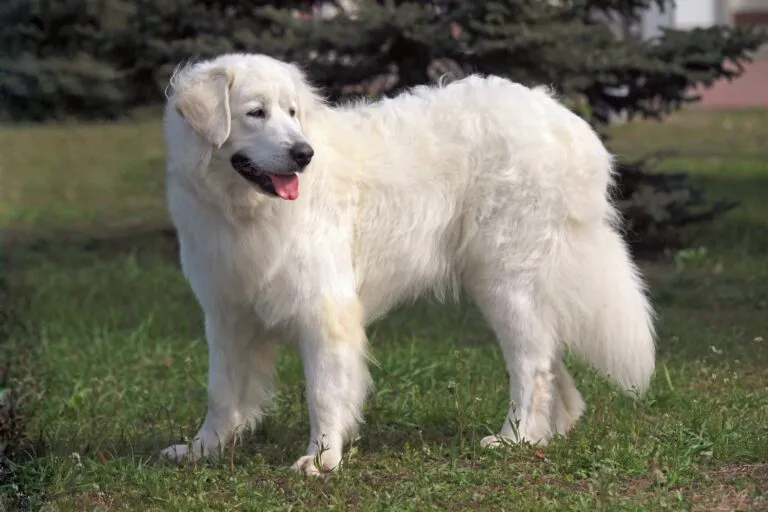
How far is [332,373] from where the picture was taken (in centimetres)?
473

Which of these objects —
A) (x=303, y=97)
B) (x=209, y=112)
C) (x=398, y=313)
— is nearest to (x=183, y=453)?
(x=209, y=112)

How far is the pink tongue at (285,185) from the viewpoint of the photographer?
457 centimetres

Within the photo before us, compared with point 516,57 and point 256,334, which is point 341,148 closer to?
point 256,334

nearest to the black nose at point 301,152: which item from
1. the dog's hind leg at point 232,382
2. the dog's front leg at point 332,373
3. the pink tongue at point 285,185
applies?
the pink tongue at point 285,185

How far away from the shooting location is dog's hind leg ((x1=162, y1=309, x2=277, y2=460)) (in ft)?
16.3

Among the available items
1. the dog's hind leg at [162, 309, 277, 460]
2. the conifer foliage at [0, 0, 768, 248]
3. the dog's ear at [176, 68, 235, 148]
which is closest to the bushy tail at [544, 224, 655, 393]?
the dog's hind leg at [162, 309, 277, 460]

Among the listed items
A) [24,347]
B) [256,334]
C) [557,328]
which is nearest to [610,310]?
[557,328]

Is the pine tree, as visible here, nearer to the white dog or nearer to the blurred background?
the blurred background

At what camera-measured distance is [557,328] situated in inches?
197

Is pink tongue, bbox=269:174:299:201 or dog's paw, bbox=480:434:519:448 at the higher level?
pink tongue, bbox=269:174:299:201

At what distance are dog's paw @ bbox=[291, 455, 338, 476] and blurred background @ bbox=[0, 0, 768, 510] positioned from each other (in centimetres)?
12

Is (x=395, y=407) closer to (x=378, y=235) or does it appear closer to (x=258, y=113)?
(x=378, y=235)

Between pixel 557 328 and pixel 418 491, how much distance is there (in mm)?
1070

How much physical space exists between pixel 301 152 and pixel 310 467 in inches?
47.5
